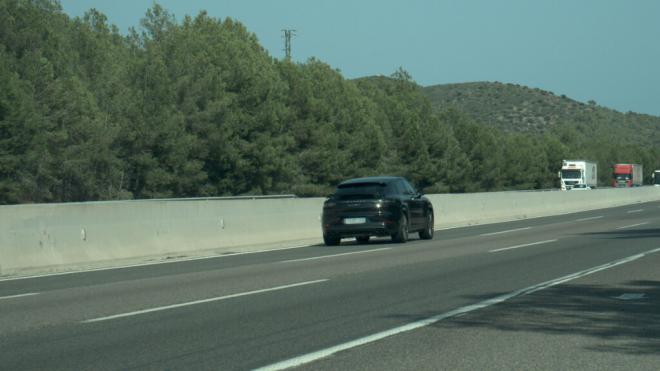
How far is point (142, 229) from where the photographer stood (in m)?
19.6

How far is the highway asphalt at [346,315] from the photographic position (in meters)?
7.87

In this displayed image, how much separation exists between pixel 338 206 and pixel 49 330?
14284 millimetres

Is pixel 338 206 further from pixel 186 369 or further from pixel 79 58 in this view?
pixel 79 58

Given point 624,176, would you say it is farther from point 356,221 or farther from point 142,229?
point 142,229

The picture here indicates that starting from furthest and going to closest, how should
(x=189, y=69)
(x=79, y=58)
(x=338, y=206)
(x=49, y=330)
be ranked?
(x=79, y=58)
(x=189, y=69)
(x=338, y=206)
(x=49, y=330)

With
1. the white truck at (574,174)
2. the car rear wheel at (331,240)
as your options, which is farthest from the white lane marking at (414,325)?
the white truck at (574,174)

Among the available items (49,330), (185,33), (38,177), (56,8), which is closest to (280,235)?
(49,330)

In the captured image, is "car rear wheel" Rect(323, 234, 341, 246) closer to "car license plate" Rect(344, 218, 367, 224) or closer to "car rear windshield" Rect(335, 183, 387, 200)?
"car license plate" Rect(344, 218, 367, 224)

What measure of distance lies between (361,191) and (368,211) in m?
0.69

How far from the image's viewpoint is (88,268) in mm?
17594

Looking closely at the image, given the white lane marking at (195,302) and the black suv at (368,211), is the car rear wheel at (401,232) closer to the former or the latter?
the black suv at (368,211)

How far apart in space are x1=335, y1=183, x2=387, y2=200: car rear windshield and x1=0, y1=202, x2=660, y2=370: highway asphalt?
547cm

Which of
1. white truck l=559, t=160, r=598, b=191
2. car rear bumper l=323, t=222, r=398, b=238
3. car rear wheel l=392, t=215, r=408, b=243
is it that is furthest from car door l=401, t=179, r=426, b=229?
white truck l=559, t=160, r=598, b=191

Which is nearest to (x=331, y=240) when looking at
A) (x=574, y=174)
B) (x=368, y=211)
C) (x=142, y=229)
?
(x=368, y=211)
